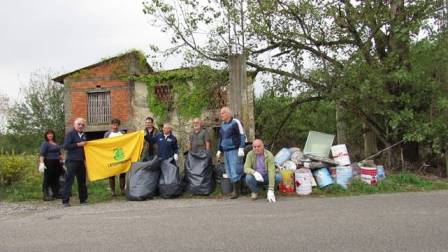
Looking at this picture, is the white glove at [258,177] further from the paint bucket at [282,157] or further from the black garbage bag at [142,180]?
the black garbage bag at [142,180]

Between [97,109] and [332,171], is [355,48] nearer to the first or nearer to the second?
[332,171]

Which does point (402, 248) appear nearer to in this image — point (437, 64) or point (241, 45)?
point (437, 64)

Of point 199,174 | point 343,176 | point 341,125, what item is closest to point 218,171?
point 199,174

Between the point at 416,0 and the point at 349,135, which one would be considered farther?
the point at 349,135

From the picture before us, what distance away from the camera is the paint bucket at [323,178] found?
9.80m

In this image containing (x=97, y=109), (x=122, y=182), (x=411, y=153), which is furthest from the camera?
(x=97, y=109)

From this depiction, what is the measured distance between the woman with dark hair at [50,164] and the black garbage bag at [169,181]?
2.29 meters

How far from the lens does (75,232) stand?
6.56 m

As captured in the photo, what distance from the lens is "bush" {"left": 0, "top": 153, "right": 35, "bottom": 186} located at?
11117 mm

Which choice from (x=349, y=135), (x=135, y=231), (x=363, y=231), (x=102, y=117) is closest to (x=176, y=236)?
(x=135, y=231)

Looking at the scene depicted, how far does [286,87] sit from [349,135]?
125 inches

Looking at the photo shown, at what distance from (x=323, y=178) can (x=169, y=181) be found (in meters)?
3.11

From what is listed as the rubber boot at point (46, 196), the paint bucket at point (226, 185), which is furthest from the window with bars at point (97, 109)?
the paint bucket at point (226, 185)

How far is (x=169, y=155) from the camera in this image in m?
10.1
